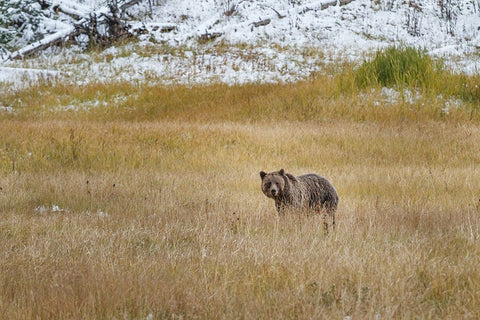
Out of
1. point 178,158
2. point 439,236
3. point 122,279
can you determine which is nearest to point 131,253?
point 122,279

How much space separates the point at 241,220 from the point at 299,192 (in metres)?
0.73

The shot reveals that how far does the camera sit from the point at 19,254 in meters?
4.18

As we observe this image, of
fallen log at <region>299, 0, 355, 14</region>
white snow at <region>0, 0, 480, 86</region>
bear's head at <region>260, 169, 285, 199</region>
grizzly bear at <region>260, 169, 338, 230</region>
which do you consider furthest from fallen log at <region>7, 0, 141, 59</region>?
bear's head at <region>260, 169, 285, 199</region>

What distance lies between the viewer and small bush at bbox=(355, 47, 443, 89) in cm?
1467

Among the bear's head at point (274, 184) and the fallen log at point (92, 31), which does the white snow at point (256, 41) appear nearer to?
the fallen log at point (92, 31)

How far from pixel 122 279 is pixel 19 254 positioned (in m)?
1.18

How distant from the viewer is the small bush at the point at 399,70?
1467cm

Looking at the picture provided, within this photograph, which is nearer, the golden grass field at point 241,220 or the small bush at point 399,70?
the golden grass field at point 241,220

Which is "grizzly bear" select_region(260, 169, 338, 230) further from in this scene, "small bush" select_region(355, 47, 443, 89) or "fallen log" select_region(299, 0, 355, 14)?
"fallen log" select_region(299, 0, 355, 14)

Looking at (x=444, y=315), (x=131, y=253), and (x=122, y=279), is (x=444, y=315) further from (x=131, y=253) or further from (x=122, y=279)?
(x=131, y=253)

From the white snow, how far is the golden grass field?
565 cm

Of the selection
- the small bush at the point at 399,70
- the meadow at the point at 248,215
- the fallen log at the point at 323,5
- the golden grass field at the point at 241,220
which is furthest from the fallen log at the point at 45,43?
the small bush at the point at 399,70

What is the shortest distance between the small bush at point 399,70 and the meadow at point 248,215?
28 cm

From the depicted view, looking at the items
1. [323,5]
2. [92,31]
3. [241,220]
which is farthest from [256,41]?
[241,220]
